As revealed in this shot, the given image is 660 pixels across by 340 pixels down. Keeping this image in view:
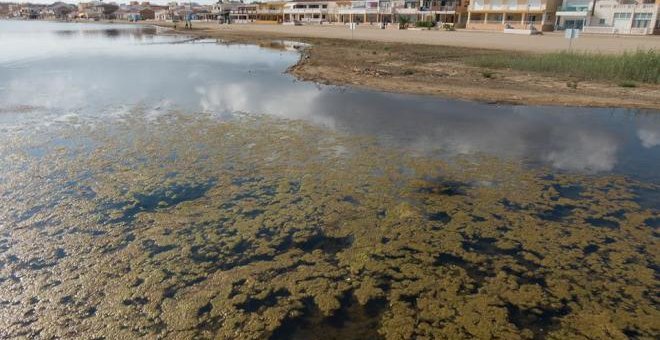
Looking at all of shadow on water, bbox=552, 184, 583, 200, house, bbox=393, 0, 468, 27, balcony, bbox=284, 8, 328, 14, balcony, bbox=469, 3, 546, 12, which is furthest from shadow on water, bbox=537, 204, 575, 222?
balcony, bbox=284, 8, 328, 14

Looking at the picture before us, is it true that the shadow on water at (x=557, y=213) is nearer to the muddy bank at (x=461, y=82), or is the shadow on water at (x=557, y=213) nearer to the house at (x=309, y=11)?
the muddy bank at (x=461, y=82)

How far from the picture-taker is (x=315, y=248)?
6559mm

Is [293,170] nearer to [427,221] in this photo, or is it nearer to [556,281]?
[427,221]

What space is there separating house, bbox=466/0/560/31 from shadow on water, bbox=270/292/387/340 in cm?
6492

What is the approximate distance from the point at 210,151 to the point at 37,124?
676cm

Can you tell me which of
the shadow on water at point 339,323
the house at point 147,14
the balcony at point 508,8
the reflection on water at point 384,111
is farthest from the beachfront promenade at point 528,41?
the house at point 147,14

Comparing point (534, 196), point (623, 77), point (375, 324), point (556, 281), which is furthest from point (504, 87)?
point (375, 324)

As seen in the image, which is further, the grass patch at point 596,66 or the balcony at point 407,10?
the balcony at point 407,10

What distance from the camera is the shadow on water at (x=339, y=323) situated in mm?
4859

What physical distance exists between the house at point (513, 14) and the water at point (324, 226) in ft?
185

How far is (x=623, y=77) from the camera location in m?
20.8

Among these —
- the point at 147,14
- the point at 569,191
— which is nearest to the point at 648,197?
the point at 569,191

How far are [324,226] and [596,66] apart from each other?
21.3 metres

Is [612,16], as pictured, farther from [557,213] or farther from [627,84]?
[557,213]
